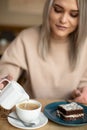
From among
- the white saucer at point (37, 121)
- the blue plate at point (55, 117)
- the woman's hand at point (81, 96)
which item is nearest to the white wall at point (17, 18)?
the woman's hand at point (81, 96)

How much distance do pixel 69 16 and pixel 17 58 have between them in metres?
0.39

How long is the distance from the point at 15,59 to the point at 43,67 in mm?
170

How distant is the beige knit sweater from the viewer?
164 centimetres

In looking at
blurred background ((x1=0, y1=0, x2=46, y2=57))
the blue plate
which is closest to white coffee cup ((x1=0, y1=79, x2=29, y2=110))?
the blue plate

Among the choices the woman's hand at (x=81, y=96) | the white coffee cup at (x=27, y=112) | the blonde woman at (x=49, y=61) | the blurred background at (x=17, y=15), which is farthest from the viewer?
the blurred background at (x=17, y=15)

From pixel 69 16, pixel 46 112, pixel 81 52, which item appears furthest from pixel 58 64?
pixel 46 112

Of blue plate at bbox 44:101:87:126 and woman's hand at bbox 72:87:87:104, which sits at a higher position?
blue plate at bbox 44:101:87:126

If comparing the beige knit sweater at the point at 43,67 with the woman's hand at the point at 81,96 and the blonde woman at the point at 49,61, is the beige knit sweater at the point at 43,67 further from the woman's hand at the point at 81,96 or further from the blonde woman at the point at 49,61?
the woman's hand at the point at 81,96

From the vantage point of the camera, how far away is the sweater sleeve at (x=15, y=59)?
1.63 meters

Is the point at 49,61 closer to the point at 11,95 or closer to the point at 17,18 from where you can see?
the point at 11,95

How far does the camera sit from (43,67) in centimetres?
165

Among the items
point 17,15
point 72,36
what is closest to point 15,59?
point 72,36

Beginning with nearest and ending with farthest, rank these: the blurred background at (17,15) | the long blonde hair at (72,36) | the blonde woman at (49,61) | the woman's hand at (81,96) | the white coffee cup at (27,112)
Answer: the white coffee cup at (27,112) < the woman's hand at (81,96) < the long blonde hair at (72,36) < the blonde woman at (49,61) < the blurred background at (17,15)

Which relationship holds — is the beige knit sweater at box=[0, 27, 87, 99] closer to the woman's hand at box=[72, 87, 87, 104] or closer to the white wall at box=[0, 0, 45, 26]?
the woman's hand at box=[72, 87, 87, 104]
